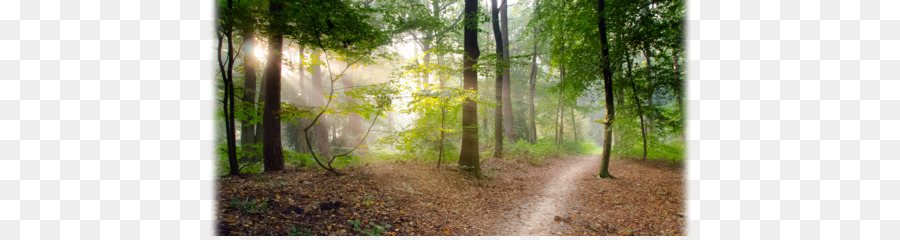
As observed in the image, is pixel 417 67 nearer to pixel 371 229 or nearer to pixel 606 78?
pixel 371 229

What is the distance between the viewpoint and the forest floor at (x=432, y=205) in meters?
3.66

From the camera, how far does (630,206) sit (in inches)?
207

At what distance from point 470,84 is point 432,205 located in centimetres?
361

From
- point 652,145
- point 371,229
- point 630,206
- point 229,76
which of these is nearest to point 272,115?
point 229,76

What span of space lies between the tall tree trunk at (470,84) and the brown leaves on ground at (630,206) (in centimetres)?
A: 285

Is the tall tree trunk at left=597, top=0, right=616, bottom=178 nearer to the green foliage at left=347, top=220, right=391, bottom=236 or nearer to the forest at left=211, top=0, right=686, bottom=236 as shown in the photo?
the forest at left=211, top=0, right=686, bottom=236

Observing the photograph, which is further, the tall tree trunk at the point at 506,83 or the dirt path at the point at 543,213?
the tall tree trunk at the point at 506,83

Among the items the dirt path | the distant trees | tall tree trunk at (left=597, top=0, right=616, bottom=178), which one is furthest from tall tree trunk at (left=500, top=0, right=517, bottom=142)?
the dirt path

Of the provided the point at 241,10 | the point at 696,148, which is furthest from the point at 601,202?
the point at 241,10

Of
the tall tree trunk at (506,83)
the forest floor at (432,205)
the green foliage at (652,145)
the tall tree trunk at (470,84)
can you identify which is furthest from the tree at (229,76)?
the green foliage at (652,145)

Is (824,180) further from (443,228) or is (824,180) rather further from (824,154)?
(443,228)

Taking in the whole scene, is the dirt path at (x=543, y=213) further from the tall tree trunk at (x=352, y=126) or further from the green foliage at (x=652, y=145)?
the tall tree trunk at (x=352, y=126)

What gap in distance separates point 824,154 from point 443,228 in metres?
4.77

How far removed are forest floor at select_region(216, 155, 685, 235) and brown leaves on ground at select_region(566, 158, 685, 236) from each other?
0.01 meters
